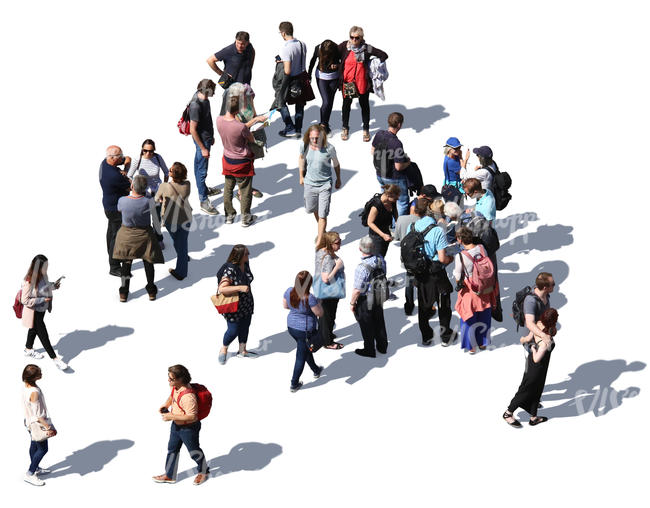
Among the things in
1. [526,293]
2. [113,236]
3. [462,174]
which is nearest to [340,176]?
[462,174]

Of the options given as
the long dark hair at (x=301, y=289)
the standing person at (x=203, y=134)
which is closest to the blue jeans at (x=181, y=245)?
the standing person at (x=203, y=134)

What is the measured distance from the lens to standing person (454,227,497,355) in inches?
832

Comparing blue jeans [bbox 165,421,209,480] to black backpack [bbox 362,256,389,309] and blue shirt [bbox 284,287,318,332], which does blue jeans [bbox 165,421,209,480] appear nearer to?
blue shirt [bbox 284,287,318,332]

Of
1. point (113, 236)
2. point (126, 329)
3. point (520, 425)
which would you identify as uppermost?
point (113, 236)

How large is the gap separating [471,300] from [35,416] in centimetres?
669

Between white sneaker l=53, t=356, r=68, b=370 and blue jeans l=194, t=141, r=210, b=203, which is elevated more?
blue jeans l=194, t=141, r=210, b=203

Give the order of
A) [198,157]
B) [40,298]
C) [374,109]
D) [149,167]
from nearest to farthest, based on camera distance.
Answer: [40,298] → [149,167] → [198,157] → [374,109]

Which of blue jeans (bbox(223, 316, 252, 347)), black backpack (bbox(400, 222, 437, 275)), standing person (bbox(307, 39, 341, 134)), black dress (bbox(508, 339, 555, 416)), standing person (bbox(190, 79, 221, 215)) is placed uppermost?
standing person (bbox(307, 39, 341, 134))

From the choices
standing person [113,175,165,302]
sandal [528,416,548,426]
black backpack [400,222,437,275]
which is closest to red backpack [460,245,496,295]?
black backpack [400,222,437,275]

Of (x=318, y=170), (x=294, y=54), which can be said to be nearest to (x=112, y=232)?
(x=318, y=170)

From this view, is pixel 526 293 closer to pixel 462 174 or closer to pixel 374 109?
pixel 462 174

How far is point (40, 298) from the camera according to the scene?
70.3ft

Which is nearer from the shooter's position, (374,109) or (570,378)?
(570,378)

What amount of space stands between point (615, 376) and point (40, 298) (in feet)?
28.7
